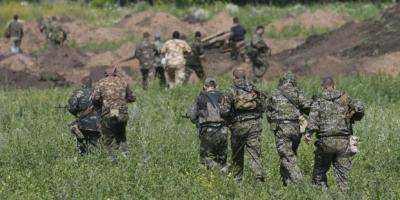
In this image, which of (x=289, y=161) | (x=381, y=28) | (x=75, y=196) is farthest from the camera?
(x=381, y=28)

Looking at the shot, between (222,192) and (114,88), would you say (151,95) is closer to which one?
(114,88)

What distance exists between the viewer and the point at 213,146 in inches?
538

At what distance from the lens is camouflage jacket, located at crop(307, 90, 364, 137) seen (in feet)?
41.3

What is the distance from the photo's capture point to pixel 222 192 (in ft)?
41.0

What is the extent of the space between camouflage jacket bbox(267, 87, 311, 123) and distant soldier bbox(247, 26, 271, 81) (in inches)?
528

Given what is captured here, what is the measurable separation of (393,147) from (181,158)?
11.8 feet

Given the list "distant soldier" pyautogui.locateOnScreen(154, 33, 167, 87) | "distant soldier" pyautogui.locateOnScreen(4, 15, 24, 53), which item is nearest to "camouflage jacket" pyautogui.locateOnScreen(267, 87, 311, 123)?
"distant soldier" pyautogui.locateOnScreen(154, 33, 167, 87)

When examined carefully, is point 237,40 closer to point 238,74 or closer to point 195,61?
point 195,61

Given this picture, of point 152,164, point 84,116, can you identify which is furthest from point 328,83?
point 84,116

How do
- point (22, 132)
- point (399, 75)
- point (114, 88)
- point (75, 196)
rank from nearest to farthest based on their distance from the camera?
point (75, 196), point (114, 88), point (22, 132), point (399, 75)

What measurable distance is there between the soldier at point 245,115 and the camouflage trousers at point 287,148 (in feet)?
0.99

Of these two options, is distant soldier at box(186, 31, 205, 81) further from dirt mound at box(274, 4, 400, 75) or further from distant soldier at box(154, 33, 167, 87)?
dirt mound at box(274, 4, 400, 75)

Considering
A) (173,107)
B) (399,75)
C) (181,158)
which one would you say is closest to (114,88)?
(181,158)

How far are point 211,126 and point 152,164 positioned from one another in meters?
1.46
